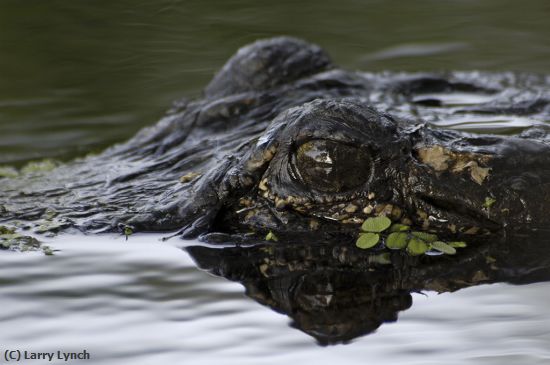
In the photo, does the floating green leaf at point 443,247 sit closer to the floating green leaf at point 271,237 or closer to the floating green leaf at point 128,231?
the floating green leaf at point 271,237

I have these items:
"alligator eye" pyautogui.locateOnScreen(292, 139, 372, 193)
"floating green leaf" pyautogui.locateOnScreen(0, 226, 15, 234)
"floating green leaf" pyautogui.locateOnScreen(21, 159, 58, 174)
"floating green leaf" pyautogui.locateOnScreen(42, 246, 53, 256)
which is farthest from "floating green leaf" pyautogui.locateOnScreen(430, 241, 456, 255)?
"floating green leaf" pyautogui.locateOnScreen(21, 159, 58, 174)

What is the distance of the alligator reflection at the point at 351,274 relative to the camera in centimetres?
285

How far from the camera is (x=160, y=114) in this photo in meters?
7.16

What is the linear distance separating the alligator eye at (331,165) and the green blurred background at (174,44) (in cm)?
362

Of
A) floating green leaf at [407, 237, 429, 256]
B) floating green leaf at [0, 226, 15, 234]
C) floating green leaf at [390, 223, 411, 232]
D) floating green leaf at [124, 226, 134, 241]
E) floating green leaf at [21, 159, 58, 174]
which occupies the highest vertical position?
floating green leaf at [390, 223, 411, 232]

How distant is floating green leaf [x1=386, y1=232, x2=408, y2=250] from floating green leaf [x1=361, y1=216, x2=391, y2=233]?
0.16 feet

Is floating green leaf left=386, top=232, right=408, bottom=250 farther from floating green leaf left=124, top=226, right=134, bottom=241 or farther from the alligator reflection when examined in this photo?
floating green leaf left=124, top=226, right=134, bottom=241

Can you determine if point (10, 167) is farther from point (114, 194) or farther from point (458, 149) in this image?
point (458, 149)

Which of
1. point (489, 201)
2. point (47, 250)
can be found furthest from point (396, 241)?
point (47, 250)

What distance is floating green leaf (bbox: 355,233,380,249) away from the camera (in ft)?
11.1

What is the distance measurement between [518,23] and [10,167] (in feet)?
17.6

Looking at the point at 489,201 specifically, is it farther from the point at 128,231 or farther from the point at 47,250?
the point at 47,250

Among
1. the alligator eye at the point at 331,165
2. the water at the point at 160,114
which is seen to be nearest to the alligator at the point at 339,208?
the alligator eye at the point at 331,165

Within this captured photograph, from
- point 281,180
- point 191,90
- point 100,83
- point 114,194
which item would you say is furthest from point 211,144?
point 100,83
